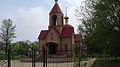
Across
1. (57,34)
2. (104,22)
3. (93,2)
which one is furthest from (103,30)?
(57,34)

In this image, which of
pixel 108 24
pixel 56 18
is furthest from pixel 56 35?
pixel 108 24

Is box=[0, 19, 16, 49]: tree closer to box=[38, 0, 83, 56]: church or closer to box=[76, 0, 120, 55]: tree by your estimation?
box=[38, 0, 83, 56]: church

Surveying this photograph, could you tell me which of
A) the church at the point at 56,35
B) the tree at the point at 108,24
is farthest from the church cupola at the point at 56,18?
the tree at the point at 108,24

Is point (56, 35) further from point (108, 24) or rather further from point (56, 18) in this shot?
point (108, 24)

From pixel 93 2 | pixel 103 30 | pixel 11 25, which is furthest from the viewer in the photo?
pixel 11 25

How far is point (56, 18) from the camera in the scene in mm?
40812

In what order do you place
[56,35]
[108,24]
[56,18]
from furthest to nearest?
[56,18]
[56,35]
[108,24]

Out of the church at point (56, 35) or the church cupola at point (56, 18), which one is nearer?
the church at point (56, 35)

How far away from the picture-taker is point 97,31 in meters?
19.0

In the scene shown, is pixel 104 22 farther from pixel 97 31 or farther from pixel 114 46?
pixel 114 46

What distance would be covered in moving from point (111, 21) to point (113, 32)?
3.12 feet

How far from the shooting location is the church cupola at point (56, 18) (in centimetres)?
4054

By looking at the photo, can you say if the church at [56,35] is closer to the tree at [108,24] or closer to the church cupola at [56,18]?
the church cupola at [56,18]

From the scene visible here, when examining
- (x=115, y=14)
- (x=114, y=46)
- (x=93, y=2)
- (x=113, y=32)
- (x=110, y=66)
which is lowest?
(x=110, y=66)
